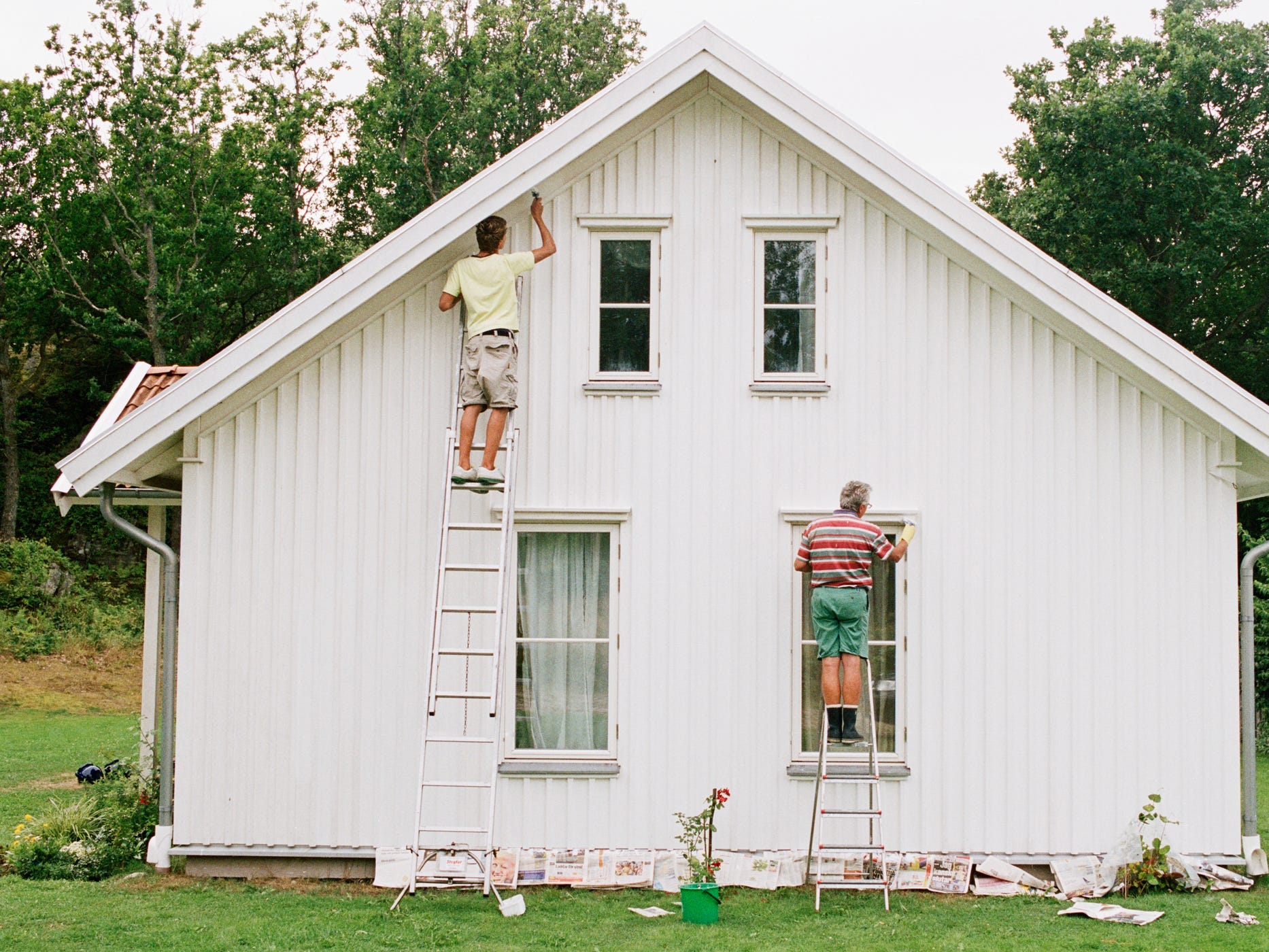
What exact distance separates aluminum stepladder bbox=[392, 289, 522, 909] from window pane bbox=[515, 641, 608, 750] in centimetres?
24

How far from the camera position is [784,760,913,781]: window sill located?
9656mm

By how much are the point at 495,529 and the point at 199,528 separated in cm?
224

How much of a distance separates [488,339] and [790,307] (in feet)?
7.46

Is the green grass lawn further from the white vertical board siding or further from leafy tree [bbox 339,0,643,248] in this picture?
leafy tree [bbox 339,0,643,248]

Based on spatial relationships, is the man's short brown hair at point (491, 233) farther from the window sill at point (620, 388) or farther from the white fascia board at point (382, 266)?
the window sill at point (620, 388)

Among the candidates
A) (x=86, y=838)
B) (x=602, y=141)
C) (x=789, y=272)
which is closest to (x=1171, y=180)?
(x=789, y=272)

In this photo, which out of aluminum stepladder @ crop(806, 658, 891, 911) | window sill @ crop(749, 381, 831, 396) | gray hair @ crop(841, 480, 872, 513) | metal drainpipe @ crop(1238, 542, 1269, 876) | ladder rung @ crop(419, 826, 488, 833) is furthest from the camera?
window sill @ crop(749, 381, 831, 396)

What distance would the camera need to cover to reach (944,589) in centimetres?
981

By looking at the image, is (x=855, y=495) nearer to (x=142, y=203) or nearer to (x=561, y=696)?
(x=561, y=696)

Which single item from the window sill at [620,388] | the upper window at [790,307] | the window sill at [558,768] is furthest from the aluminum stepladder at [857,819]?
the window sill at [620,388]

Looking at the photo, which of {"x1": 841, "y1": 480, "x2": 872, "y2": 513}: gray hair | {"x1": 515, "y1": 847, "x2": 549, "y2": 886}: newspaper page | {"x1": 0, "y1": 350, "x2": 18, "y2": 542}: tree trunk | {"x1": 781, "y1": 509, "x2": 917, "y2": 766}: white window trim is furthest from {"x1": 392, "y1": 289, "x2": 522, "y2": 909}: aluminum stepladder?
{"x1": 0, "y1": 350, "x2": 18, "y2": 542}: tree trunk

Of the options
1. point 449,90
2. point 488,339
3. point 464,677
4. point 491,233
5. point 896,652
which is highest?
point 449,90

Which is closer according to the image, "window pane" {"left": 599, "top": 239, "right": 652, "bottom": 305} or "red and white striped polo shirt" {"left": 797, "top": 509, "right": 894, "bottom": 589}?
"red and white striped polo shirt" {"left": 797, "top": 509, "right": 894, "bottom": 589}

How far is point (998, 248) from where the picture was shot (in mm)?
9328
